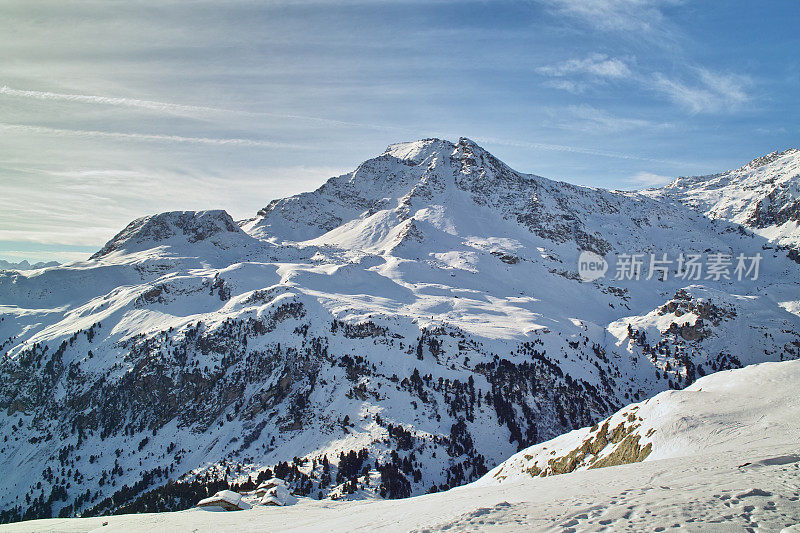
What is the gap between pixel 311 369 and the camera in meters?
106

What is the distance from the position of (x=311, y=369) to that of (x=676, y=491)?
101 m

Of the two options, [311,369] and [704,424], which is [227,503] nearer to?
[704,424]

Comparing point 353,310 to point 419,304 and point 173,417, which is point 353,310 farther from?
point 173,417

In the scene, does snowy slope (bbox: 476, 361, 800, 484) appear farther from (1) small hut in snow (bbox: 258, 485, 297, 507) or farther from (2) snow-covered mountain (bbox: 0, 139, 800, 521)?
(2) snow-covered mountain (bbox: 0, 139, 800, 521)

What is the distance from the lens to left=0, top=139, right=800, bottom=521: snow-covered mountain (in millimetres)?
87062

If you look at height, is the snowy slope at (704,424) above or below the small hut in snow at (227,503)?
above

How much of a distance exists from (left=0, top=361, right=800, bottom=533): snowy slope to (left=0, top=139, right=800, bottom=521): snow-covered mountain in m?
56.8

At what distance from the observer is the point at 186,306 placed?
457ft

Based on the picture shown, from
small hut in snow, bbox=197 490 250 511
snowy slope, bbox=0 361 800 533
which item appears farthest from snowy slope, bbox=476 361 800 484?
small hut in snow, bbox=197 490 250 511

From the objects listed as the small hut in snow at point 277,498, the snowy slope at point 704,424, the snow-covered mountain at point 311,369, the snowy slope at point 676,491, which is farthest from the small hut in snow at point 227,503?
the snow-covered mountain at point 311,369

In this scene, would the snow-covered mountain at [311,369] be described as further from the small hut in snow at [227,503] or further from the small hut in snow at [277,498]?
the small hut in snow at [227,503]

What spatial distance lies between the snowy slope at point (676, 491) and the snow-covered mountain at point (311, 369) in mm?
56750

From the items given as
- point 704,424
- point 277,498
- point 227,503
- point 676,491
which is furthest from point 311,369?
point 676,491

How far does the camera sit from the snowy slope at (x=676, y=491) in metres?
10.5
